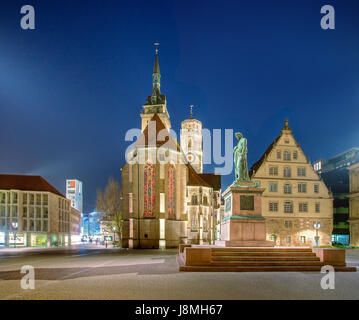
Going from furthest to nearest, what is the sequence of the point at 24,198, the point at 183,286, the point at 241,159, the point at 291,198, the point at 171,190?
the point at 24,198 → the point at 171,190 → the point at 291,198 → the point at 241,159 → the point at 183,286

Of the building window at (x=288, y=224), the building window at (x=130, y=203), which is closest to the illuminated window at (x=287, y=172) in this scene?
the building window at (x=288, y=224)

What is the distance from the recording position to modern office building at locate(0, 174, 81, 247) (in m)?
60.5

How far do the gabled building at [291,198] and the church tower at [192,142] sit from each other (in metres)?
44.2

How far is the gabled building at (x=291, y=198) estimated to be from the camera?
4791 centimetres

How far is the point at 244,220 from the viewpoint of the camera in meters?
18.3

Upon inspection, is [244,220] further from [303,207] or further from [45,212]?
[45,212]

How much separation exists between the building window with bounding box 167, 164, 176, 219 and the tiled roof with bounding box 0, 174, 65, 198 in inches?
1045

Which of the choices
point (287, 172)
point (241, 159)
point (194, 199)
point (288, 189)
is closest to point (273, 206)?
point (288, 189)

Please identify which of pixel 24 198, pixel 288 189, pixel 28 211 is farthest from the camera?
pixel 24 198

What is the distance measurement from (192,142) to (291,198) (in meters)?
47.5

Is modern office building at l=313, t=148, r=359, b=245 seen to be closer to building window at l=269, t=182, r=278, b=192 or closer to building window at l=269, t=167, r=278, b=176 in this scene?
building window at l=269, t=182, r=278, b=192

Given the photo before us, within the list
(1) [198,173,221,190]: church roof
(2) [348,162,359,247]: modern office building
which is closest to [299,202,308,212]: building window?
(2) [348,162,359,247]: modern office building

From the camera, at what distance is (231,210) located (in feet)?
61.8

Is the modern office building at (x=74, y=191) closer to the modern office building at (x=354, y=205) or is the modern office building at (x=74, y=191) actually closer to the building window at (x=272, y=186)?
the building window at (x=272, y=186)
